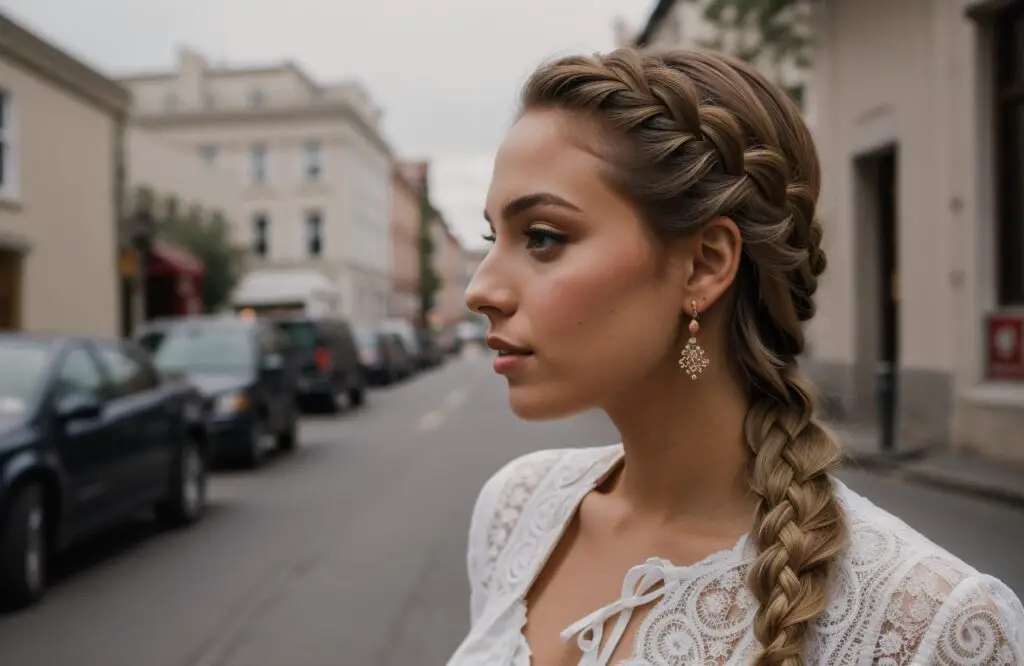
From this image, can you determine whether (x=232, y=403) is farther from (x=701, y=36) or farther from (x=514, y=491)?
(x=701, y=36)

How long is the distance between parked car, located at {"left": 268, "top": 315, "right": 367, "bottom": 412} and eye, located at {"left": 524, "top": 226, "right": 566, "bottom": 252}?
17936mm

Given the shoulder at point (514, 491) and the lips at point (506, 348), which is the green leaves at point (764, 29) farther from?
the lips at point (506, 348)

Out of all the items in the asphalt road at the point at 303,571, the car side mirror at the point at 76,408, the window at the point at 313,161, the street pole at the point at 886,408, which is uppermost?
the window at the point at 313,161

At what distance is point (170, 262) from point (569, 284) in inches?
1051

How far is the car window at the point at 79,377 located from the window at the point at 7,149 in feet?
38.0

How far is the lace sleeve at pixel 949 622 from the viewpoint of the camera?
110cm

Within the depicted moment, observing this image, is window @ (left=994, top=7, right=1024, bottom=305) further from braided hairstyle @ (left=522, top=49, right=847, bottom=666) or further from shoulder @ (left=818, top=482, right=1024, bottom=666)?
shoulder @ (left=818, top=482, right=1024, bottom=666)

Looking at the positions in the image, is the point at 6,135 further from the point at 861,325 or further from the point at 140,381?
the point at 861,325

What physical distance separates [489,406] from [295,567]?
1448cm

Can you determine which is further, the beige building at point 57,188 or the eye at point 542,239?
the beige building at point 57,188

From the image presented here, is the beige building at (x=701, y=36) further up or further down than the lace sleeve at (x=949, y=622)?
further up

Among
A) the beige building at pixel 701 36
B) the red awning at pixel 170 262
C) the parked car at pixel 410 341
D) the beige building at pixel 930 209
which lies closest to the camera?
the beige building at pixel 930 209

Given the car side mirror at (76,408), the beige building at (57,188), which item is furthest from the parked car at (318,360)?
the car side mirror at (76,408)

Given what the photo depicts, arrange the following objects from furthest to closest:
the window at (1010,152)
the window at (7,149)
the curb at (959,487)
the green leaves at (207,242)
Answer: the green leaves at (207,242) < the window at (7,149) < the window at (1010,152) < the curb at (959,487)
